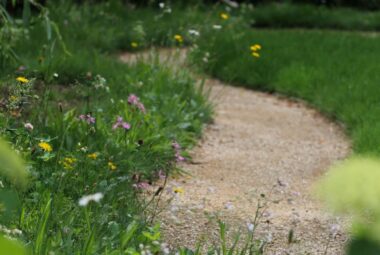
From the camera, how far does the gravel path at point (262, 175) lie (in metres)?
3.36

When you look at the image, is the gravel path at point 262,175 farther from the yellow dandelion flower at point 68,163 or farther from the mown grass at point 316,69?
the yellow dandelion flower at point 68,163

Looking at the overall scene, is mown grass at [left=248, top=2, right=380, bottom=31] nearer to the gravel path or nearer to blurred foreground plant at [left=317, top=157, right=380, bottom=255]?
the gravel path

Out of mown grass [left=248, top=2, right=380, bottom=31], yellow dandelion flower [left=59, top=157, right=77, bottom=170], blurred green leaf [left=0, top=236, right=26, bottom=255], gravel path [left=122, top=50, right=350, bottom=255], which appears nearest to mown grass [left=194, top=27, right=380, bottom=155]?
gravel path [left=122, top=50, right=350, bottom=255]

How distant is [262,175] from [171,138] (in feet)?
2.13

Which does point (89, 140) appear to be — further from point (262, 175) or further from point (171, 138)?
point (262, 175)

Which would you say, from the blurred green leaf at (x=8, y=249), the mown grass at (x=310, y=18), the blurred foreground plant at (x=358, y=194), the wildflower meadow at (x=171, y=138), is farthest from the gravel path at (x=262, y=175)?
the mown grass at (x=310, y=18)

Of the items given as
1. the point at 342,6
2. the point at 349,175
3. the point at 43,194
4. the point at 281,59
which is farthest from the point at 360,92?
the point at 342,6

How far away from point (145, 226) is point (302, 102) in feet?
13.7

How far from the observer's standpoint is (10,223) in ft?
8.51

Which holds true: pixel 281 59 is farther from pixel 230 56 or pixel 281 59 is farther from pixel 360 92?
pixel 360 92

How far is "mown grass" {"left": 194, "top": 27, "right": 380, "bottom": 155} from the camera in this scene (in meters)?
5.84

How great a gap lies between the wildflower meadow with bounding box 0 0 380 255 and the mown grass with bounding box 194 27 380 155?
0.07ft

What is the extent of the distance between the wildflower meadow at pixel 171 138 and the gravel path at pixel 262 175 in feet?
0.05

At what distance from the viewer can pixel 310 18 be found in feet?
37.8
